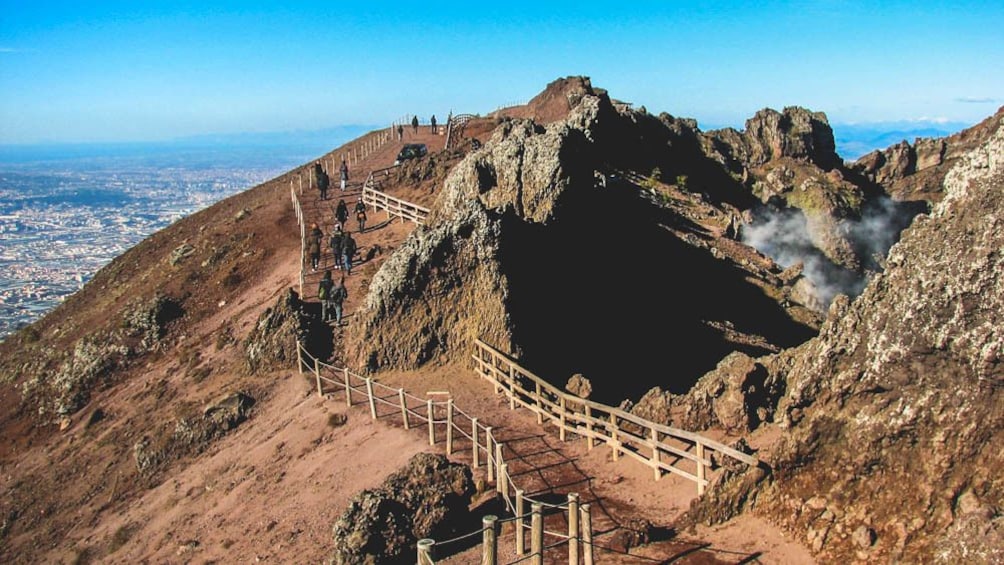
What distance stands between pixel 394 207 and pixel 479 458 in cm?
2421

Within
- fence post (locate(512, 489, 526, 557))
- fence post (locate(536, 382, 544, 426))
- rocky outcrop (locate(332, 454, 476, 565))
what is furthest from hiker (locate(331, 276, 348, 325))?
fence post (locate(512, 489, 526, 557))

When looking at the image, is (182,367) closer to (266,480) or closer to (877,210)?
(266,480)

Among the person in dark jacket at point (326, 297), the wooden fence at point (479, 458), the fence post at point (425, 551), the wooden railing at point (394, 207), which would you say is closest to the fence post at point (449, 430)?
the wooden fence at point (479, 458)

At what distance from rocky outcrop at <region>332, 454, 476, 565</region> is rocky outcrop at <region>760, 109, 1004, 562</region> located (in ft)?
22.0

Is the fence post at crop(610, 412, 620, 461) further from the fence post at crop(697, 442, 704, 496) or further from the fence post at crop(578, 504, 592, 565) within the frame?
the fence post at crop(578, 504, 592, 565)

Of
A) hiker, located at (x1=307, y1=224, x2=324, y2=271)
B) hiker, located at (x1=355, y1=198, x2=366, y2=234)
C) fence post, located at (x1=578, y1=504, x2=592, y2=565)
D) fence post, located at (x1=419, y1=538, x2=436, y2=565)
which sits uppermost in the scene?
hiker, located at (x1=355, y1=198, x2=366, y2=234)

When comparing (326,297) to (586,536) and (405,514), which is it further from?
(586,536)

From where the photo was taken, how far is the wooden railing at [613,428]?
1544 cm

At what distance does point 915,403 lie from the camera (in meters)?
12.3

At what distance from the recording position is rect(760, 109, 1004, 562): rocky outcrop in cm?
1159

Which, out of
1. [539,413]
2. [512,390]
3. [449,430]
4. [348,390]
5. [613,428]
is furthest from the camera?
[348,390]

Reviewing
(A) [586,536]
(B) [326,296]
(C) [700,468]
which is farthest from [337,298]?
(A) [586,536]

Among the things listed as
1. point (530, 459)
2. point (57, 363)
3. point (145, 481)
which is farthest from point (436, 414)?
point (57, 363)

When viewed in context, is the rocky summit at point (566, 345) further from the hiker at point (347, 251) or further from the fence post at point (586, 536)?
the fence post at point (586, 536)
